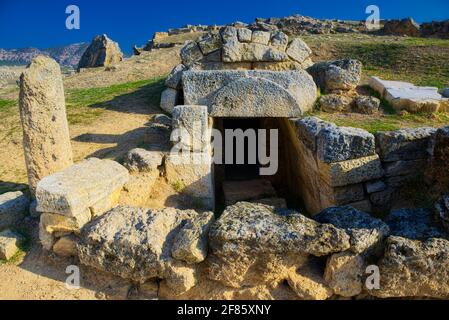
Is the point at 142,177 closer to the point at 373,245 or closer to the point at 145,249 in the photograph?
the point at 145,249

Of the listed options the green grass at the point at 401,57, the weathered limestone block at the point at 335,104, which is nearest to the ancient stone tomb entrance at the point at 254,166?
the weathered limestone block at the point at 335,104

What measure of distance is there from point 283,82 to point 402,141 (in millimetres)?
2337

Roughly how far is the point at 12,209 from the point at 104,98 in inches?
238

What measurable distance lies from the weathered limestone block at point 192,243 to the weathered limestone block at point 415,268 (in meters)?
1.75

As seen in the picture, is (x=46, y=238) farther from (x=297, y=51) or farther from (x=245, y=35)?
(x=297, y=51)

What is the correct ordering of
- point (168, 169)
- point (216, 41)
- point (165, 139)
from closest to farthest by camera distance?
point (168, 169), point (165, 139), point (216, 41)

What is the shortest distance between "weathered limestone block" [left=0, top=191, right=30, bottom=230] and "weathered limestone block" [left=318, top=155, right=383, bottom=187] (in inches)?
169

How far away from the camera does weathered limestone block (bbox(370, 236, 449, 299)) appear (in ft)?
11.3

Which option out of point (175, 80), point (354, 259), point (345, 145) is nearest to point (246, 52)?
point (175, 80)

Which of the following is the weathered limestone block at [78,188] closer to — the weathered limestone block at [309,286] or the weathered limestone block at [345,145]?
the weathered limestone block at [309,286]

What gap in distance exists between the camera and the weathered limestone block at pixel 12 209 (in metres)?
4.89

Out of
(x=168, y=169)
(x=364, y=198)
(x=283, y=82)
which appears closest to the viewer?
(x=364, y=198)

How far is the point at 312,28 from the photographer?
59.0 feet
